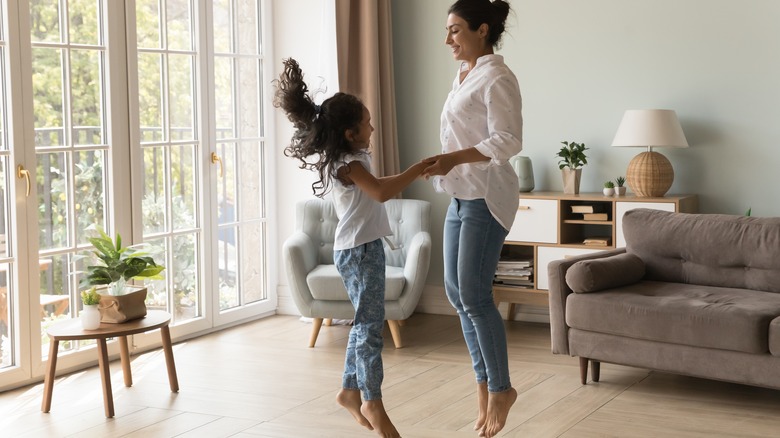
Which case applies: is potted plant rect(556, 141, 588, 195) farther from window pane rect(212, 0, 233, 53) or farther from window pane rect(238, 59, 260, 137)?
window pane rect(212, 0, 233, 53)

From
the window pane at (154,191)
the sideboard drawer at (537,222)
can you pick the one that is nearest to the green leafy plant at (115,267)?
the window pane at (154,191)

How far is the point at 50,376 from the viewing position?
3.94 metres

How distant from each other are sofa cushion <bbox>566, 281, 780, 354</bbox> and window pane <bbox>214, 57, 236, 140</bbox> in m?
2.43

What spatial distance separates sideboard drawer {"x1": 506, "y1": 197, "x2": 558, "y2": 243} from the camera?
5.30 m

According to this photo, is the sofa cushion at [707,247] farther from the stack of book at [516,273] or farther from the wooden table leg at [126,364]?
the wooden table leg at [126,364]

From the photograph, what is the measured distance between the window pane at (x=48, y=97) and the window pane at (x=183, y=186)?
0.81 metres

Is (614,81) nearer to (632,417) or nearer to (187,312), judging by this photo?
(632,417)

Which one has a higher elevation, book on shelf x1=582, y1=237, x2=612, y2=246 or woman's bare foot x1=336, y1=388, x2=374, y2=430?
book on shelf x1=582, y1=237, x2=612, y2=246

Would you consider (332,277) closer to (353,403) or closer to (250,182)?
(250,182)

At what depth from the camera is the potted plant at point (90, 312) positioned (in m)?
3.91

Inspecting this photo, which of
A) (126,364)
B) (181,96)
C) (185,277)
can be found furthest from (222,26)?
(126,364)

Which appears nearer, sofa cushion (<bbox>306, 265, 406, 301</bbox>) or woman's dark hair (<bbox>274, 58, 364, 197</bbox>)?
woman's dark hair (<bbox>274, 58, 364, 197</bbox>)

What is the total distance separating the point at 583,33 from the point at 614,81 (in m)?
0.34

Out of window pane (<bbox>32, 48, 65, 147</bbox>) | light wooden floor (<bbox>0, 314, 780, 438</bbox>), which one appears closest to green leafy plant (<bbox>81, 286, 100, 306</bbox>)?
light wooden floor (<bbox>0, 314, 780, 438</bbox>)
